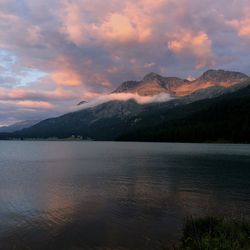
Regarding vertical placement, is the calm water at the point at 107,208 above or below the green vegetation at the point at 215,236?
below

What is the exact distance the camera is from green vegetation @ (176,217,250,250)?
1785 centimetres

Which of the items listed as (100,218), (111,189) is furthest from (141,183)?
(100,218)

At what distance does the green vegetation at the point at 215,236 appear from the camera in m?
17.8

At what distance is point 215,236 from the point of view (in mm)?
20312

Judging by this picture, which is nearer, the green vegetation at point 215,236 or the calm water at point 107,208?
the green vegetation at point 215,236

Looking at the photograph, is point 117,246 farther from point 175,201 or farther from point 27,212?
point 175,201

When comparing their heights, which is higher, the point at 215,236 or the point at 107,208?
the point at 215,236

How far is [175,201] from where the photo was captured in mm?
43000

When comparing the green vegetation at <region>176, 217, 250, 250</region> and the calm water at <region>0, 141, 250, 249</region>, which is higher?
the green vegetation at <region>176, 217, 250, 250</region>

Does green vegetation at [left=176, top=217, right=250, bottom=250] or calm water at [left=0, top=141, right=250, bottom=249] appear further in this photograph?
calm water at [left=0, top=141, right=250, bottom=249]

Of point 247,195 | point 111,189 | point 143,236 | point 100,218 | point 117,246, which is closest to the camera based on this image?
point 117,246

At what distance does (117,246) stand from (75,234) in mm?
4876

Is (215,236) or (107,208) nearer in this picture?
(215,236)

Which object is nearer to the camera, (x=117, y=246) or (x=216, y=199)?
(x=117, y=246)
